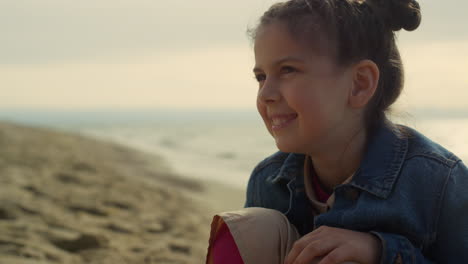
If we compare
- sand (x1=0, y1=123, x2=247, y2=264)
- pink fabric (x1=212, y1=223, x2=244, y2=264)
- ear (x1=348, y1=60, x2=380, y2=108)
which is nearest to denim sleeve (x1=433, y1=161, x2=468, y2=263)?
ear (x1=348, y1=60, x2=380, y2=108)

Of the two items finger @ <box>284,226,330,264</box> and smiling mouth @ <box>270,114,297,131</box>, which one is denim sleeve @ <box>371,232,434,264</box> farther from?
smiling mouth @ <box>270,114,297,131</box>

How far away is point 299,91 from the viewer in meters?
1.70

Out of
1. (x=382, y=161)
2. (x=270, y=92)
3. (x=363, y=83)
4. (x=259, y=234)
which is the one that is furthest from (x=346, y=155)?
(x=259, y=234)

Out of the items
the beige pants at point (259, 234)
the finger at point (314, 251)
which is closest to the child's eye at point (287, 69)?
the beige pants at point (259, 234)

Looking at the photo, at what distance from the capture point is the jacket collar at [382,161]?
168 cm

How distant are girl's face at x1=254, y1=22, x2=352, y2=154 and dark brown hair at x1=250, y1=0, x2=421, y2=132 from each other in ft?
0.13

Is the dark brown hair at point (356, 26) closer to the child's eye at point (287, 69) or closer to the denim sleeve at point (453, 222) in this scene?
the child's eye at point (287, 69)

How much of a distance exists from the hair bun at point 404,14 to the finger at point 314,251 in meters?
0.84

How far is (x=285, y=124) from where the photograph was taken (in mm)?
1779

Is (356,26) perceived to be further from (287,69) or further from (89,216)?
(89,216)

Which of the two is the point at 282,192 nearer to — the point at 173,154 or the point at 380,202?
the point at 380,202

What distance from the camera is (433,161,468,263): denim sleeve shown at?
1.59m

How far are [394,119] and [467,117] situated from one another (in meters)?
Result: 5.34

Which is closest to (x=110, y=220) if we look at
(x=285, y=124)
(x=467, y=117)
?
(x=285, y=124)
